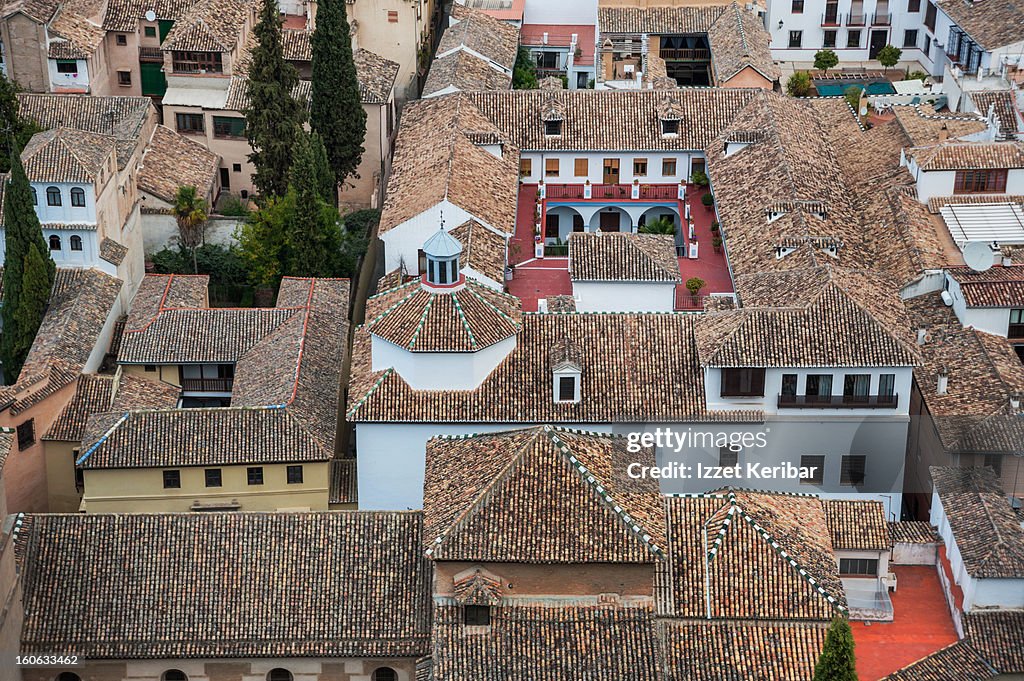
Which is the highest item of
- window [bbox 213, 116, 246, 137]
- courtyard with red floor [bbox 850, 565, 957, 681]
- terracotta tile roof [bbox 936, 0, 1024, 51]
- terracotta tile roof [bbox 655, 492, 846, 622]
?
terracotta tile roof [bbox 936, 0, 1024, 51]

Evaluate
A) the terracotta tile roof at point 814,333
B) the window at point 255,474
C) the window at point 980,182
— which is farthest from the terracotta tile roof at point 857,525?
the window at point 980,182

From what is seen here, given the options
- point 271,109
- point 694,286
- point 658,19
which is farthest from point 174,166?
point 658,19

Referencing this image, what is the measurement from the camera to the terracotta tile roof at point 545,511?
4484 centimetres

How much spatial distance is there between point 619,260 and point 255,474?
55.8 feet

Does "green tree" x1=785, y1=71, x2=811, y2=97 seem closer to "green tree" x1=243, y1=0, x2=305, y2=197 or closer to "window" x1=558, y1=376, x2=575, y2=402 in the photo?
"green tree" x1=243, y1=0, x2=305, y2=197

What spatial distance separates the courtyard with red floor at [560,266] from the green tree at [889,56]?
25.7 m

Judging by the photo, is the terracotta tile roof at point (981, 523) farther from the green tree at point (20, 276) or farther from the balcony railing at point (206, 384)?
the green tree at point (20, 276)

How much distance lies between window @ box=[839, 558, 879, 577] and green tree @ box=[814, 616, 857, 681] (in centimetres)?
933

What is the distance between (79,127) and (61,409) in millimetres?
22263

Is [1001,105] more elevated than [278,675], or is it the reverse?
[1001,105]

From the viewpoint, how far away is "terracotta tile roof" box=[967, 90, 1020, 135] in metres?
81.9

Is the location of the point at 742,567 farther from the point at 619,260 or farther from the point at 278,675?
the point at 619,260

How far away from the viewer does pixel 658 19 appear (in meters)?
94.6

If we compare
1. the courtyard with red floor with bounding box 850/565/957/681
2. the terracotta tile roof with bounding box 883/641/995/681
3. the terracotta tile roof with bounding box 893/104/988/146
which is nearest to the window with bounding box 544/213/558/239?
the terracotta tile roof with bounding box 893/104/988/146
